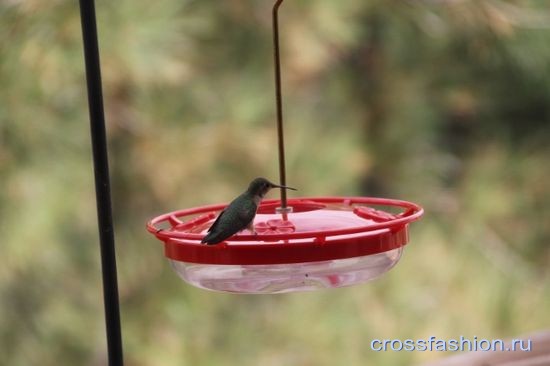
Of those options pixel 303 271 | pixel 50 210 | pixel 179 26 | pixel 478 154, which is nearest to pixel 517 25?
pixel 478 154

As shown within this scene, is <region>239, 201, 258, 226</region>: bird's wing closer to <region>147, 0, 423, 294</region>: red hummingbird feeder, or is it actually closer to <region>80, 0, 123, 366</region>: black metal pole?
<region>147, 0, 423, 294</region>: red hummingbird feeder

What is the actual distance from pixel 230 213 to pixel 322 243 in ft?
0.36

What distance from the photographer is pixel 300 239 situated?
2.69 ft

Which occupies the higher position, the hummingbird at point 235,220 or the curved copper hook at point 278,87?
the curved copper hook at point 278,87

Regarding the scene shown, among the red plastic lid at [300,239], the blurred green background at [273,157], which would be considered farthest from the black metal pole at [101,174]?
the blurred green background at [273,157]

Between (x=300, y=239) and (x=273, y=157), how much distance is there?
1602 millimetres

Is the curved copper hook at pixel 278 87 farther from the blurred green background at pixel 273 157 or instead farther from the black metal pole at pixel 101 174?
the blurred green background at pixel 273 157

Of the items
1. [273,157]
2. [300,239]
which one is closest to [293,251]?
[300,239]

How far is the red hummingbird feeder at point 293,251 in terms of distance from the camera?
82cm

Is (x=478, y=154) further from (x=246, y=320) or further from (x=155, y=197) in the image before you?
(x=155, y=197)

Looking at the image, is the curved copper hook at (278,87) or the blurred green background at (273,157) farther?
the blurred green background at (273,157)

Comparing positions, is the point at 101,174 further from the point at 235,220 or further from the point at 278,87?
the point at 278,87

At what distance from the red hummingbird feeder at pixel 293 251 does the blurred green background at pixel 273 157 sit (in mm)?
1316

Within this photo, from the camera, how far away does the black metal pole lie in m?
0.77
